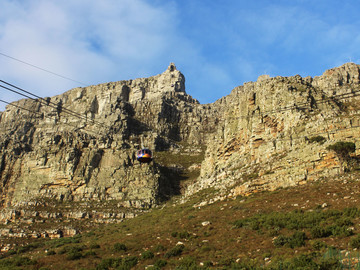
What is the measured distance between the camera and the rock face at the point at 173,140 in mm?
46781

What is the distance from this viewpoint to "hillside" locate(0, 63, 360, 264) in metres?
45.0

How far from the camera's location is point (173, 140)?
140m

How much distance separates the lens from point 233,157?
7025 cm

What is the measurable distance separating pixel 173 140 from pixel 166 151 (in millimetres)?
14095

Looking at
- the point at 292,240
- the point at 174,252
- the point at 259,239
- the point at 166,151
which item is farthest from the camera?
the point at 166,151

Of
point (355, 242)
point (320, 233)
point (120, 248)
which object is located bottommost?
point (120, 248)

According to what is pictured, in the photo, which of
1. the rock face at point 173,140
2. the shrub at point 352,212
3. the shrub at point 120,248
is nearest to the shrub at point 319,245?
the shrub at point 352,212

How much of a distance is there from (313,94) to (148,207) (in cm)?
4588

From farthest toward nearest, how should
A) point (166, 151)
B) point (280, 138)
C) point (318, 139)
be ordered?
point (166, 151)
point (280, 138)
point (318, 139)

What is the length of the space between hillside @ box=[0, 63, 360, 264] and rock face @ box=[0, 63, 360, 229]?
28 centimetres

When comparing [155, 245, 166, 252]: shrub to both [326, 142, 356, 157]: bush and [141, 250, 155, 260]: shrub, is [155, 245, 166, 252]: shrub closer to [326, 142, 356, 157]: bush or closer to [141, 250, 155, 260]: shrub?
[141, 250, 155, 260]: shrub

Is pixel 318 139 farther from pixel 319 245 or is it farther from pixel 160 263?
pixel 160 263

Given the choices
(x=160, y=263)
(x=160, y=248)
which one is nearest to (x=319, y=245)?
(x=160, y=263)

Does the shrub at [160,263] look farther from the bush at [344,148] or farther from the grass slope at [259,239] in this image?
the bush at [344,148]
